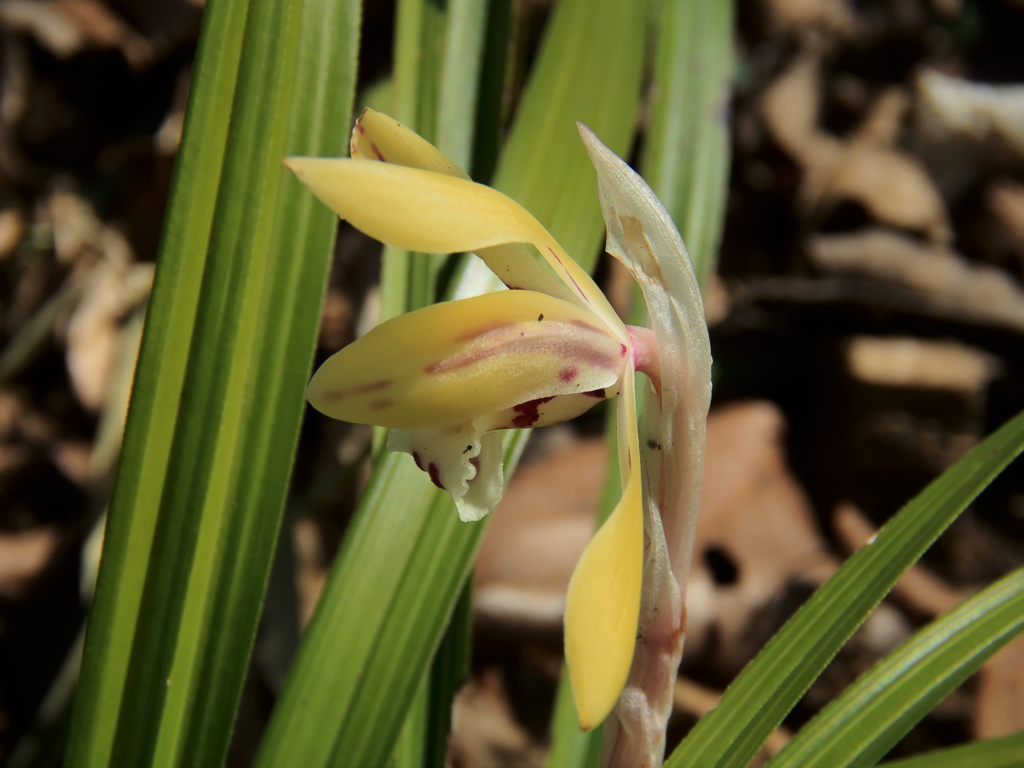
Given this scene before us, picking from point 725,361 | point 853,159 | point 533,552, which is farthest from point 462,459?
point 853,159

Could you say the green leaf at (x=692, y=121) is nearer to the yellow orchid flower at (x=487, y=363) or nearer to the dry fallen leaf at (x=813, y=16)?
the yellow orchid flower at (x=487, y=363)

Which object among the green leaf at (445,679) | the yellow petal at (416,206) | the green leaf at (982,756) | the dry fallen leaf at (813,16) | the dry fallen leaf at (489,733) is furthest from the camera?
the dry fallen leaf at (813,16)

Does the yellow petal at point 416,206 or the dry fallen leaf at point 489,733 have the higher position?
the yellow petal at point 416,206

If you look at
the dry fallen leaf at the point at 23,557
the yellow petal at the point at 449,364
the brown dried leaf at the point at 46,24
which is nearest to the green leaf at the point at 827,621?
the yellow petal at the point at 449,364

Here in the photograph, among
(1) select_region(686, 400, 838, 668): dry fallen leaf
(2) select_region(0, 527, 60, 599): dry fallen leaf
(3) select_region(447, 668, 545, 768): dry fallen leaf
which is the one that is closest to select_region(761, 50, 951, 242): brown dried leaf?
(1) select_region(686, 400, 838, 668): dry fallen leaf

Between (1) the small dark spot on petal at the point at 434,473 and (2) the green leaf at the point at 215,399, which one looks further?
(2) the green leaf at the point at 215,399

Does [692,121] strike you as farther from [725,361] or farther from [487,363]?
[725,361]

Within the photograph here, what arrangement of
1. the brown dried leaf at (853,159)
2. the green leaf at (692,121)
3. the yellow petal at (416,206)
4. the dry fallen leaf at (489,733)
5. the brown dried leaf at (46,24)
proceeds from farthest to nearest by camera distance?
1. the brown dried leaf at (853,159)
2. the brown dried leaf at (46,24)
3. the dry fallen leaf at (489,733)
4. the green leaf at (692,121)
5. the yellow petal at (416,206)
